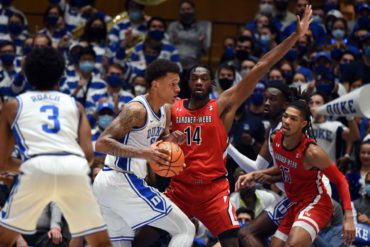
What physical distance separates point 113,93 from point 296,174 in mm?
4615

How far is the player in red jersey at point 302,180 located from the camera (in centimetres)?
→ 702

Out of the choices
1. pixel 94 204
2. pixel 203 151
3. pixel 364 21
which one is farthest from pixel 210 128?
pixel 364 21

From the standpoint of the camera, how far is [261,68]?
706 centimetres

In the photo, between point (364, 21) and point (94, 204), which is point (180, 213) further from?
point (364, 21)

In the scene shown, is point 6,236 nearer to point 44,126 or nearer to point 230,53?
point 44,126

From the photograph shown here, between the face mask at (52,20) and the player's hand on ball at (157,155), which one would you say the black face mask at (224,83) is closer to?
the face mask at (52,20)

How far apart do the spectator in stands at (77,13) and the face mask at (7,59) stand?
1.50 metres

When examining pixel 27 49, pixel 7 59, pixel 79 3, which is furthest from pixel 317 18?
pixel 7 59

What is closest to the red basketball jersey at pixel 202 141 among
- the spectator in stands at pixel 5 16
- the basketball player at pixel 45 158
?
the basketball player at pixel 45 158

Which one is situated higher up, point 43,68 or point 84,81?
point 43,68

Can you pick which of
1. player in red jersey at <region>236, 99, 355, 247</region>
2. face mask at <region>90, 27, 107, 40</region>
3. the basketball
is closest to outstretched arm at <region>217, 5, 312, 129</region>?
player in red jersey at <region>236, 99, 355, 247</region>

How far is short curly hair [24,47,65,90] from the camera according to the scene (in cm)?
595

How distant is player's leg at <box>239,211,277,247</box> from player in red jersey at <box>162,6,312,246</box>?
0.29 meters

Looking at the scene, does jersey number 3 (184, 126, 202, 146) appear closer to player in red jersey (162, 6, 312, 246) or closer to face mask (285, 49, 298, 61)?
player in red jersey (162, 6, 312, 246)
